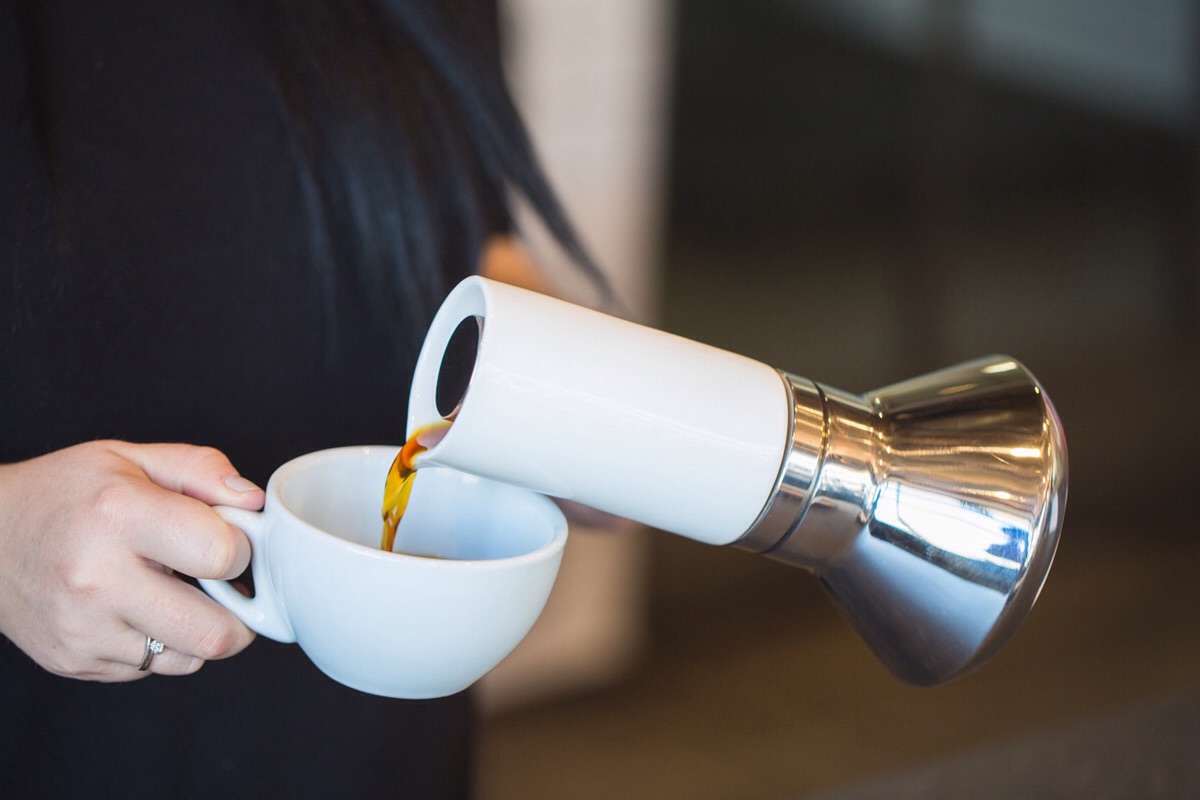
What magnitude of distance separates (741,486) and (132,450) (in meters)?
0.27

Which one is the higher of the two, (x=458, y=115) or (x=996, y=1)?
(x=996, y=1)

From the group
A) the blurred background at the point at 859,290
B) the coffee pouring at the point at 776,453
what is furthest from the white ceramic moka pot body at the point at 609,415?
the blurred background at the point at 859,290

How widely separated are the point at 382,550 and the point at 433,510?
11cm

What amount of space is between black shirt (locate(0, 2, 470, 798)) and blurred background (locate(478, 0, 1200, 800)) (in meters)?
0.88

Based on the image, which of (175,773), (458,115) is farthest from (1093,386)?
(175,773)

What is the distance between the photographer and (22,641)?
466mm

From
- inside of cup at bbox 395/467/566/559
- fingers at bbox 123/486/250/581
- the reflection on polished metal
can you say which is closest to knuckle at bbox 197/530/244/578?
→ fingers at bbox 123/486/250/581

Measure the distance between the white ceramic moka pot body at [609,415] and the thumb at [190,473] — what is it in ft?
0.27

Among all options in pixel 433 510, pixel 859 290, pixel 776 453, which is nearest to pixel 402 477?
pixel 433 510

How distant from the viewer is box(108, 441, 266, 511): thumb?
0.46 m

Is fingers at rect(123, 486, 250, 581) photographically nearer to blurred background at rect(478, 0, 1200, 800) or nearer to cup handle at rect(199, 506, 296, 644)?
cup handle at rect(199, 506, 296, 644)

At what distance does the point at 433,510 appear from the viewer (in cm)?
57

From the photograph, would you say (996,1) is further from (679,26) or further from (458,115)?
(458,115)

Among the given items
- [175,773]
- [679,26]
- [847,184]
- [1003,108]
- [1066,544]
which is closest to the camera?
[175,773]
